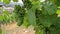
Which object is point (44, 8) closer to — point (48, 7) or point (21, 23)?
point (48, 7)

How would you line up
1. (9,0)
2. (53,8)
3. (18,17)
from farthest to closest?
1. (9,0)
2. (18,17)
3. (53,8)

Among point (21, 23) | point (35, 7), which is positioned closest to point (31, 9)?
point (35, 7)

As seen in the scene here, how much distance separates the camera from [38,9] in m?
0.63

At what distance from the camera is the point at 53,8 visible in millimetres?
583

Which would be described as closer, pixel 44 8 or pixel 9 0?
pixel 44 8

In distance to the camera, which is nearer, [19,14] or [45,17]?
[45,17]

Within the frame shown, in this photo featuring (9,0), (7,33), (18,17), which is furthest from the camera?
(7,33)

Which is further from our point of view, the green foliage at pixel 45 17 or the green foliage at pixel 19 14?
the green foliage at pixel 19 14

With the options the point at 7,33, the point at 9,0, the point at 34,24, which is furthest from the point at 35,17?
the point at 7,33

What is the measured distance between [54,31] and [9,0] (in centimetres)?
34

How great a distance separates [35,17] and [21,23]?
0.45 ft

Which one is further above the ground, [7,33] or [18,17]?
[18,17]

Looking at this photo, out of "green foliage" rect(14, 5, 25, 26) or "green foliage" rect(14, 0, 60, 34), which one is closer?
"green foliage" rect(14, 0, 60, 34)

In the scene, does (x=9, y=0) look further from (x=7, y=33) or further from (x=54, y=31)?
(x=7, y=33)
